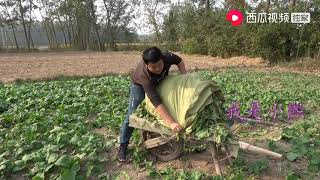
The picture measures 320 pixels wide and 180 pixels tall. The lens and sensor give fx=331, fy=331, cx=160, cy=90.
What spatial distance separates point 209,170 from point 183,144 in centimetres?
43

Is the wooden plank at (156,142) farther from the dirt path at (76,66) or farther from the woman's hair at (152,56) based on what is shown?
the dirt path at (76,66)

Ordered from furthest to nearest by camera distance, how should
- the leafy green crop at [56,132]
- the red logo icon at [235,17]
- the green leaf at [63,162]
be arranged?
1. the red logo icon at [235,17]
2. the leafy green crop at [56,132]
3. the green leaf at [63,162]

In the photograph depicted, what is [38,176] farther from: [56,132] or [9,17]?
[9,17]

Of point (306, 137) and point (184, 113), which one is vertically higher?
point (184, 113)

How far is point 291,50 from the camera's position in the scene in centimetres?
1802

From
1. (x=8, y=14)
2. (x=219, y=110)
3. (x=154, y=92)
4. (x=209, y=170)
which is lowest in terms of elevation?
(x=209, y=170)

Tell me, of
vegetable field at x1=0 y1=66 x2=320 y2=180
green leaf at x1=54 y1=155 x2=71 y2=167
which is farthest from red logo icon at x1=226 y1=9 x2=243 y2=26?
green leaf at x1=54 y1=155 x2=71 y2=167

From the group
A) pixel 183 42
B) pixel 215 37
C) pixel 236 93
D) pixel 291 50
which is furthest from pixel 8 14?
pixel 236 93

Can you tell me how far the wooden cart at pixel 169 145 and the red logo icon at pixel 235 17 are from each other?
1793 cm

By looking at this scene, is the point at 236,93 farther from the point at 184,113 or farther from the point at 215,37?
the point at 215,37

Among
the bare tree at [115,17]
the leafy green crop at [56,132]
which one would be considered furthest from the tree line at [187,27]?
the leafy green crop at [56,132]

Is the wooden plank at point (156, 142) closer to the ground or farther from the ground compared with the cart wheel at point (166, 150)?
farther from the ground

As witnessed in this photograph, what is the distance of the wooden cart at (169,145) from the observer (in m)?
3.43

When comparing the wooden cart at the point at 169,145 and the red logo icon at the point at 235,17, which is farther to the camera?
the red logo icon at the point at 235,17
